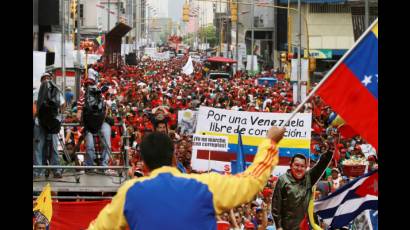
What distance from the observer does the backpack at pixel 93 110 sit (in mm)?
12445

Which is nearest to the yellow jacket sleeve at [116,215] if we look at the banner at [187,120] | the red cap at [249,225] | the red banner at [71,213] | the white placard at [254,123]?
the red cap at [249,225]

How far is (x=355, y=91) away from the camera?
18.4ft

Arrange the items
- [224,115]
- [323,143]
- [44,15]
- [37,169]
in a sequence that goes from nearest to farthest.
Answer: [37,169]
[224,115]
[323,143]
[44,15]

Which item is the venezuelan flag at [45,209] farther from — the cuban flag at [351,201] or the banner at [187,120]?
the banner at [187,120]

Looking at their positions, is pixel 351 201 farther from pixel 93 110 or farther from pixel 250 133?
pixel 250 133

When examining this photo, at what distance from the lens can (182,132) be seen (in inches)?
774

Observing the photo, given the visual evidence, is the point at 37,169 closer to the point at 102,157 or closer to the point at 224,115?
the point at 102,157

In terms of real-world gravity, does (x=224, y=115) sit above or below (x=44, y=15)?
below

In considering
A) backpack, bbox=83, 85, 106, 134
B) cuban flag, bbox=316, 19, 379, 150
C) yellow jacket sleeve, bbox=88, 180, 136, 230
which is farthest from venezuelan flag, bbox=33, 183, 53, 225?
yellow jacket sleeve, bbox=88, 180, 136, 230

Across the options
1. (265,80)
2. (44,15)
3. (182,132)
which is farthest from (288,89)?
(182,132)

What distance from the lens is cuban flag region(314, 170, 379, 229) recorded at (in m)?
7.61

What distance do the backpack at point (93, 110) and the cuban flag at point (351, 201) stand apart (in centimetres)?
497

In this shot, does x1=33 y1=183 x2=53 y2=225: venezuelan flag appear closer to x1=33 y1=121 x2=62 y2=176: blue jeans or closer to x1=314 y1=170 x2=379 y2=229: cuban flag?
x1=314 y1=170 x2=379 y2=229: cuban flag
